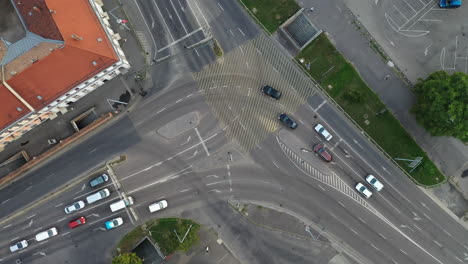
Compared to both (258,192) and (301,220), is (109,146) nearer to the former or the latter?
(258,192)

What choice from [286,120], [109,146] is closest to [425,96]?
[286,120]

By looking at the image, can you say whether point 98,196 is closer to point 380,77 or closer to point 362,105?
point 362,105

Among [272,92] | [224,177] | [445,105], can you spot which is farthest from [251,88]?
[445,105]

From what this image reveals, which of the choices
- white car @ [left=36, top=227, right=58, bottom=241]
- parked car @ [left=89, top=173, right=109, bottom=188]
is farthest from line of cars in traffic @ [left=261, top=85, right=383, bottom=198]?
white car @ [left=36, top=227, right=58, bottom=241]

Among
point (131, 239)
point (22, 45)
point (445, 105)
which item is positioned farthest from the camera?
point (131, 239)

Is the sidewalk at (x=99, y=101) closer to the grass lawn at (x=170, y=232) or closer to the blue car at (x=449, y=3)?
the grass lawn at (x=170, y=232)

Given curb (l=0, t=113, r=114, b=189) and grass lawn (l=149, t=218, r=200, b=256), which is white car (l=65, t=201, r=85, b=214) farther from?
grass lawn (l=149, t=218, r=200, b=256)
